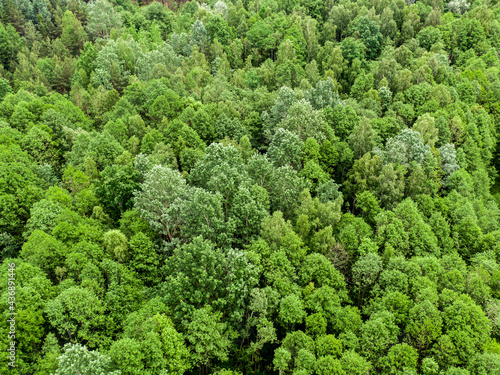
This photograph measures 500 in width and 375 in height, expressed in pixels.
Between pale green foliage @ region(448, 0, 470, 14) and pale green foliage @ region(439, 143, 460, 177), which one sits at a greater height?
pale green foliage @ region(448, 0, 470, 14)

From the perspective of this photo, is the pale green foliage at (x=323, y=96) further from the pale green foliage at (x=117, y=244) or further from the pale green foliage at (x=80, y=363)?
the pale green foliage at (x=80, y=363)

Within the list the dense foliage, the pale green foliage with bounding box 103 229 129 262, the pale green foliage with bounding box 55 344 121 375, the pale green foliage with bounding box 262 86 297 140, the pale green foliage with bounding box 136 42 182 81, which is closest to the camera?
the pale green foliage with bounding box 55 344 121 375

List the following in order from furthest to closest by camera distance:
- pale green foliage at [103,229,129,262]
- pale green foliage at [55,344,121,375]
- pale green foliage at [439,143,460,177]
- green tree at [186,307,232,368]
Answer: pale green foliage at [439,143,460,177]
pale green foliage at [103,229,129,262]
green tree at [186,307,232,368]
pale green foliage at [55,344,121,375]

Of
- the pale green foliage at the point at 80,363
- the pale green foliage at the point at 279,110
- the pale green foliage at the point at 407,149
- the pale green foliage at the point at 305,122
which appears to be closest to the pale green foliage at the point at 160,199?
the pale green foliage at the point at 80,363

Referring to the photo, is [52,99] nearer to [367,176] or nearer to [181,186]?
[181,186]

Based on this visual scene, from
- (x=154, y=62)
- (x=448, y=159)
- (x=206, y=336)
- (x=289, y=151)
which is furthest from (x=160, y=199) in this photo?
(x=154, y=62)

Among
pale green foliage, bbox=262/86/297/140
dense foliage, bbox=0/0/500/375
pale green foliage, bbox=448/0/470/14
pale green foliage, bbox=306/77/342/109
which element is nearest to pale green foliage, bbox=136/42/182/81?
dense foliage, bbox=0/0/500/375

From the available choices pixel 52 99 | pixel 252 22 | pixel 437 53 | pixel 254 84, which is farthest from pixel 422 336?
pixel 252 22

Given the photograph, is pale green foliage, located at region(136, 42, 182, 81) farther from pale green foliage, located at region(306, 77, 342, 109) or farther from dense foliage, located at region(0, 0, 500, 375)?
pale green foliage, located at region(306, 77, 342, 109)

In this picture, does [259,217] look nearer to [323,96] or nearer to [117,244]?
[117,244]
